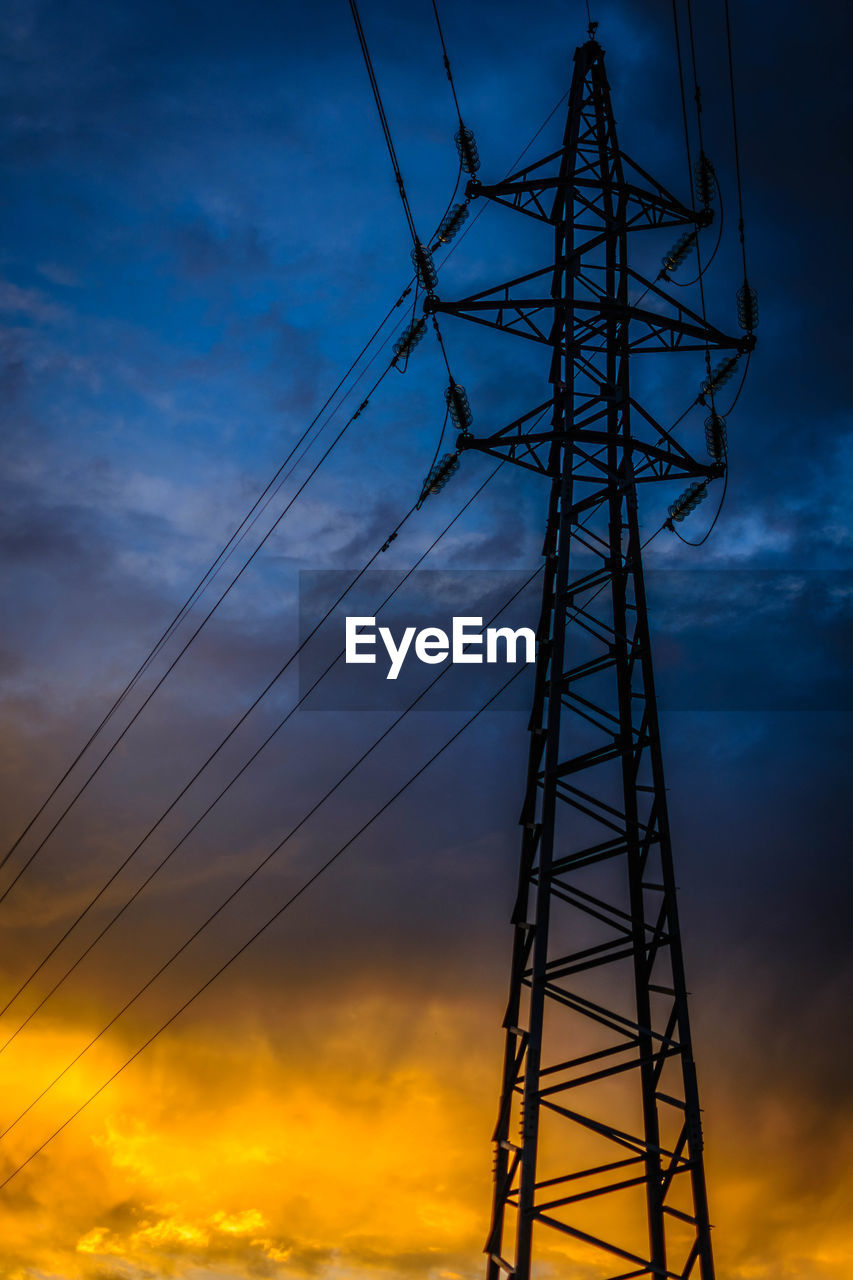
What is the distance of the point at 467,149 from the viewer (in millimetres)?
29203

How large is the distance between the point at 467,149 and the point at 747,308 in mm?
7146

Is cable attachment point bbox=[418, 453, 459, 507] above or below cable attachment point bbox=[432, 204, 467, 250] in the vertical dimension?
below

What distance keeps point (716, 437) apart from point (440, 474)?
6365 mm

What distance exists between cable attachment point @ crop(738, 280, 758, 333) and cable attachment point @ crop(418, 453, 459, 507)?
7.88 m

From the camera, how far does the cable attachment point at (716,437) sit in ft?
95.6

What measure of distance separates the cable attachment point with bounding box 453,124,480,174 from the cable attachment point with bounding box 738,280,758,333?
6.59m

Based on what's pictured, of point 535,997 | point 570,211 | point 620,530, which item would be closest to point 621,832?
point 535,997

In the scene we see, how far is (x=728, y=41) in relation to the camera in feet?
90.5

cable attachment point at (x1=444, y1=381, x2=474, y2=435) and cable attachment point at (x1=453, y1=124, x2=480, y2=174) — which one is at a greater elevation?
cable attachment point at (x1=453, y1=124, x2=480, y2=174)

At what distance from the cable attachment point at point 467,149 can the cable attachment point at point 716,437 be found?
7530 mm

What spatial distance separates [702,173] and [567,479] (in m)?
10.1

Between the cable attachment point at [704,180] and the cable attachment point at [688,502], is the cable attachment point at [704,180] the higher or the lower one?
the higher one

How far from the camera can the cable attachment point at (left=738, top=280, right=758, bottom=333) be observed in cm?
2988

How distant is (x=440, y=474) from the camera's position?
90.3 ft
